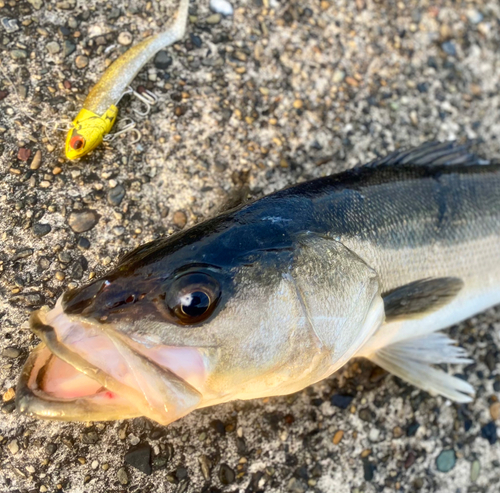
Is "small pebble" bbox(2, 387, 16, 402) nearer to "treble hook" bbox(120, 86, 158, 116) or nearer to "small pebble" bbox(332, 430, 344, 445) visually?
"treble hook" bbox(120, 86, 158, 116)

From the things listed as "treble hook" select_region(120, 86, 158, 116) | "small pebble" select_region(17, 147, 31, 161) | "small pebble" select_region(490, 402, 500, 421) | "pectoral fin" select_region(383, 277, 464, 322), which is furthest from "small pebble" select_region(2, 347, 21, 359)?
"small pebble" select_region(490, 402, 500, 421)

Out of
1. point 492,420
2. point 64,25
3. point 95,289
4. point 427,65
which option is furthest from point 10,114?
point 492,420

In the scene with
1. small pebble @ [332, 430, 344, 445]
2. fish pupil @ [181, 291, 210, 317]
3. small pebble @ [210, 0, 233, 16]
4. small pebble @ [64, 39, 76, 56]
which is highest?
small pebble @ [210, 0, 233, 16]

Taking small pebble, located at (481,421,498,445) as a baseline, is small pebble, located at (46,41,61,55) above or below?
above

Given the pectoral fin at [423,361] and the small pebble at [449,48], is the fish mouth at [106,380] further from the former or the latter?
the small pebble at [449,48]

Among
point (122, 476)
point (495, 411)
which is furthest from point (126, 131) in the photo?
point (495, 411)

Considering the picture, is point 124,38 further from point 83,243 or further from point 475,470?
point 475,470

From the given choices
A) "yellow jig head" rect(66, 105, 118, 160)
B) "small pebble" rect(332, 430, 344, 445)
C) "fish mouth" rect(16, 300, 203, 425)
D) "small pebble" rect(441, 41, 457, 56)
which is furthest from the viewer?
"small pebble" rect(441, 41, 457, 56)

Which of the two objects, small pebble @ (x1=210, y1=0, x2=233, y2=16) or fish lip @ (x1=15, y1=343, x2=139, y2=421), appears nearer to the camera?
fish lip @ (x1=15, y1=343, x2=139, y2=421)
